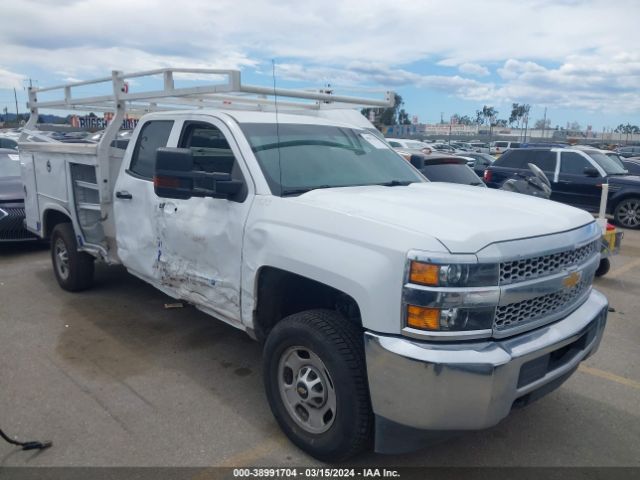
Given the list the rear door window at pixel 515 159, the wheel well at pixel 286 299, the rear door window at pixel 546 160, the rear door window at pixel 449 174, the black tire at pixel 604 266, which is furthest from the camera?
the rear door window at pixel 515 159

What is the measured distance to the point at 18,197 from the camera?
26.5ft

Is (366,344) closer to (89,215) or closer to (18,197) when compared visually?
(89,215)

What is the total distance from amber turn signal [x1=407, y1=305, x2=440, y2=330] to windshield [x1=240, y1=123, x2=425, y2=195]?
1.25 meters

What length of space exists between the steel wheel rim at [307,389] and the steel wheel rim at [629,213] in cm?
1129

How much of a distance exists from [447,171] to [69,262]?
16.6ft

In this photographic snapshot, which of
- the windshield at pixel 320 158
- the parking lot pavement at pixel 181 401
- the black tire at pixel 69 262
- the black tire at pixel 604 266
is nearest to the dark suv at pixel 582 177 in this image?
the black tire at pixel 604 266

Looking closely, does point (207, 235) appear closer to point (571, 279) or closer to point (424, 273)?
point (424, 273)

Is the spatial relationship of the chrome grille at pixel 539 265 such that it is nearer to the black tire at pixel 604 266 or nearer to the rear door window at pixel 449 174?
the black tire at pixel 604 266

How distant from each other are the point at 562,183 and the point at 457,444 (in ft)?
34.3

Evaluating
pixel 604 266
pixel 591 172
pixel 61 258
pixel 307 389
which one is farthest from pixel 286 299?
pixel 591 172

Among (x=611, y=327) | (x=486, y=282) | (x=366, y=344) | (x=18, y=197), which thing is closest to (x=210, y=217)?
(x=366, y=344)

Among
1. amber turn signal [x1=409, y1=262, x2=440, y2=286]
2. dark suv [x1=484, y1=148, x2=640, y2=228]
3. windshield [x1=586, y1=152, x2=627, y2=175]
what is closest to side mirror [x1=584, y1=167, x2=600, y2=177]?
dark suv [x1=484, y1=148, x2=640, y2=228]

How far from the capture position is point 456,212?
2.95m

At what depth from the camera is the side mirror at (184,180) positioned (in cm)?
333
